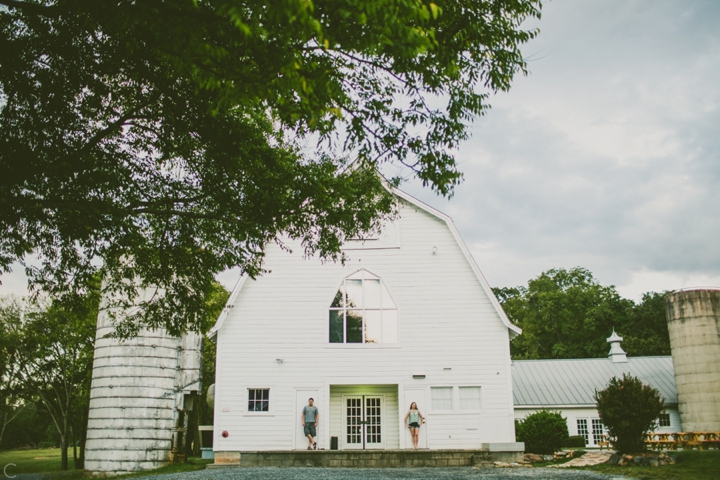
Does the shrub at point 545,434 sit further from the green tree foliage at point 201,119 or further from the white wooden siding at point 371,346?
the green tree foliage at point 201,119

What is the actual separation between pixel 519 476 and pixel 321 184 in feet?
23.2

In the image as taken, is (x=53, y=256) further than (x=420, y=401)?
No

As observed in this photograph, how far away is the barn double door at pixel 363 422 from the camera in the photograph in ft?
61.8

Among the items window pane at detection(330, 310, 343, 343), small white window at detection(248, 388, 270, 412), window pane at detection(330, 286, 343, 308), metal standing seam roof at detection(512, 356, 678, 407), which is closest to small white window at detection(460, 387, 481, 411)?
window pane at detection(330, 310, 343, 343)

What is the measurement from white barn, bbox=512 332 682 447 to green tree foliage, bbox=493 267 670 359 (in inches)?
709

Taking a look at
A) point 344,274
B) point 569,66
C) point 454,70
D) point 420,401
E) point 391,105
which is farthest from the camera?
point 344,274

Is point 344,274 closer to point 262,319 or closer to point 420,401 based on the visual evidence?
point 262,319

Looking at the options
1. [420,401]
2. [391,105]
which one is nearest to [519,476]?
[420,401]

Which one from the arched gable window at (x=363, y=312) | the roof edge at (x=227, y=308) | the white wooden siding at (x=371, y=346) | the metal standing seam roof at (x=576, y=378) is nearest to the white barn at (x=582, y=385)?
the metal standing seam roof at (x=576, y=378)

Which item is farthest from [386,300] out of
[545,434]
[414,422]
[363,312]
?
[545,434]

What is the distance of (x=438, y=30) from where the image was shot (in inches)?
278

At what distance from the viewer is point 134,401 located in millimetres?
20047

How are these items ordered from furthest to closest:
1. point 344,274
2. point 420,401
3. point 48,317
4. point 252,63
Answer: point 48,317, point 344,274, point 420,401, point 252,63

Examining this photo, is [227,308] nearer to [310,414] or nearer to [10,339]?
[310,414]
